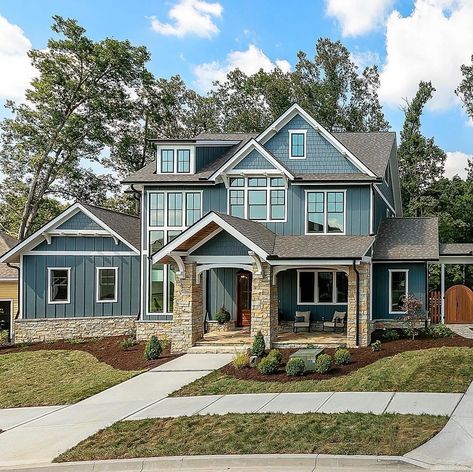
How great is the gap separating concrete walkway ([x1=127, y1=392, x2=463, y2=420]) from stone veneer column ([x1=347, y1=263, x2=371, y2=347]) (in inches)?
218

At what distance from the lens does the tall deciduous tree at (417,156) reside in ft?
109

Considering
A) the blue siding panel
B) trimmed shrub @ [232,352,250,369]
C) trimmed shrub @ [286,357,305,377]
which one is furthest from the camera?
the blue siding panel

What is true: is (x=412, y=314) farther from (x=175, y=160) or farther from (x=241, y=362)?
(x=175, y=160)

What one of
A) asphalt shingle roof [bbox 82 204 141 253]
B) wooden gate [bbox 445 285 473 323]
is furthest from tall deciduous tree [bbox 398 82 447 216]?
asphalt shingle roof [bbox 82 204 141 253]

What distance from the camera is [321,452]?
7.35 m

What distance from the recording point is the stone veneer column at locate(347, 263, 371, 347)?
53.4ft

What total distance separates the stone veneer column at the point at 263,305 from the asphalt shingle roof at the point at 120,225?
6.80 metres

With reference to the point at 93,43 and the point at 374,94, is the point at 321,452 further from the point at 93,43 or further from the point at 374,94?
the point at 374,94

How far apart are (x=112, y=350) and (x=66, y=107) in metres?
20.5

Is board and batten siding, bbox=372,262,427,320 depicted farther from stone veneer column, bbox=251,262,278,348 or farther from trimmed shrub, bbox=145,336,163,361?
trimmed shrub, bbox=145,336,163,361

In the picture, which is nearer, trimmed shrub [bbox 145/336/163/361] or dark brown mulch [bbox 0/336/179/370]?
dark brown mulch [bbox 0/336/179/370]

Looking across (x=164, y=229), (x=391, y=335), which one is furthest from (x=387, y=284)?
(x=164, y=229)

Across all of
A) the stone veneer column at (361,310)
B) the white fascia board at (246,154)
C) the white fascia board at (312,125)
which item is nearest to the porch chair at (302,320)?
the stone veneer column at (361,310)

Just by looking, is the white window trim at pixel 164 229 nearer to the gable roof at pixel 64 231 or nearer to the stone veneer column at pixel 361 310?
the gable roof at pixel 64 231
